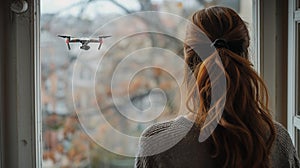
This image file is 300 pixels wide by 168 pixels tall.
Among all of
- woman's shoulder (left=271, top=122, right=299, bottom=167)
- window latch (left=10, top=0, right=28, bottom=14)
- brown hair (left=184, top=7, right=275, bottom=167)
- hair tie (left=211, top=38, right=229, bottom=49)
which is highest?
window latch (left=10, top=0, right=28, bottom=14)

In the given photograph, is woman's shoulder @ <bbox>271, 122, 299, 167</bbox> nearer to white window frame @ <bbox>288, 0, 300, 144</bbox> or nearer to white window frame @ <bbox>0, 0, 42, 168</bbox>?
white window frame @ <bbox>288, 0, 300, 144</bbox>

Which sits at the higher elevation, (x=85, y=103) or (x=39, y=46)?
(x=39, y=46)

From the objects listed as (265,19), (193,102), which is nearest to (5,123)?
(193,102)

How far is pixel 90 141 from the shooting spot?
1.73 m

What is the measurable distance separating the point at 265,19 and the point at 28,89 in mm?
994

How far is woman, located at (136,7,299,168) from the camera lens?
1.05 meters

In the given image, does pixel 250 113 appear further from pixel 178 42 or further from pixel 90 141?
pixel 90 141

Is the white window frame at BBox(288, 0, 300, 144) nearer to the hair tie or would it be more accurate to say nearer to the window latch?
the hair tie

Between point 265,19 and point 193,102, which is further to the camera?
point 265,19

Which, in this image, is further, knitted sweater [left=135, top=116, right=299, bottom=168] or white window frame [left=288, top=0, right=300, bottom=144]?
white window frame [left=288, top=0, right=300, bottom=144]

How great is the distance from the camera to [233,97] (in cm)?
106

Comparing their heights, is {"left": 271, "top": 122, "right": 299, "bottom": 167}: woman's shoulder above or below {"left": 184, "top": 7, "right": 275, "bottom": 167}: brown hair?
below

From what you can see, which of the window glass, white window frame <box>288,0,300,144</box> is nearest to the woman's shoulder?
white window frame <box>288,0,300,144</box>

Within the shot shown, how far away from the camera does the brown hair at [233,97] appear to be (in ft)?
3.45
